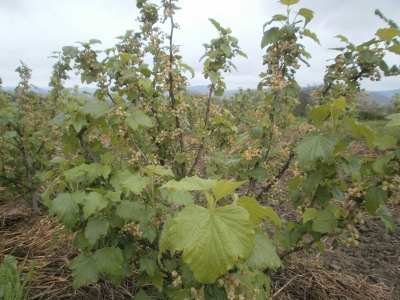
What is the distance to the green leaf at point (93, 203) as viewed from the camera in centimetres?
142

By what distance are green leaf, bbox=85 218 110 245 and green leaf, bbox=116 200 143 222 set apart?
11cm

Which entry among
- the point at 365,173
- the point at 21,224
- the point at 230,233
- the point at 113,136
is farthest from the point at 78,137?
the point at 21,224

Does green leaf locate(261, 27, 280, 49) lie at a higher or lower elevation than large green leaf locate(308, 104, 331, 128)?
higher

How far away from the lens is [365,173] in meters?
1.65

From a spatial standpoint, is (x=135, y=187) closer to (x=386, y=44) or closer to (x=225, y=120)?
(x=225, y=120)

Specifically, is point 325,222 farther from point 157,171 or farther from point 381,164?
point 157,171

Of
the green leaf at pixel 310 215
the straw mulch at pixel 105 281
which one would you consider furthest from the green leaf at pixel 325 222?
the straw mulch at pixel 105 281

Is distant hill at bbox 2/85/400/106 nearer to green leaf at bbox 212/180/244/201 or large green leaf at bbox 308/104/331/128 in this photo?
large green leaf at bbox 308/104/331/128

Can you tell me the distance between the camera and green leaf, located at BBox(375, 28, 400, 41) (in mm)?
1721

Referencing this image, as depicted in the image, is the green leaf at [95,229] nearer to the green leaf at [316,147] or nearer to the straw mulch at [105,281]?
the straw mulch at [105,281]

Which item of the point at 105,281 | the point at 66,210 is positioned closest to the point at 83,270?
the point at 66,210

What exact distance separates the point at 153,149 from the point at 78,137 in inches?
34.2

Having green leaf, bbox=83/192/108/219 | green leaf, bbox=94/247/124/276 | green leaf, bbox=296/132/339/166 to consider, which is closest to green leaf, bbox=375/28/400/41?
green leaf, bbox=296/132/339/166

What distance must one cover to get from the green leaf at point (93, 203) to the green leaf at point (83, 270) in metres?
0.62
